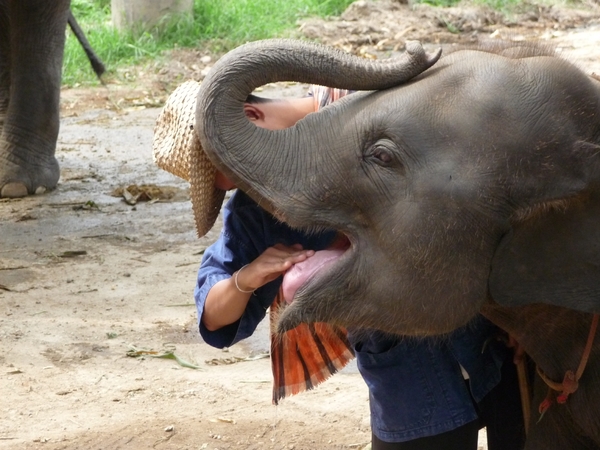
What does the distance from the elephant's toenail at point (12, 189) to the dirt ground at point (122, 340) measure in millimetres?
82

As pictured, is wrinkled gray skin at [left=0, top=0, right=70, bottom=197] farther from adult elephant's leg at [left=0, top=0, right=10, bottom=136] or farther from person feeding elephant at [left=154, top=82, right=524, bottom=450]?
person feeding elephant at [left=154, top=82, right=524, bottom=450]

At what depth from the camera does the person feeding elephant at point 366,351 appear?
246 centimetres

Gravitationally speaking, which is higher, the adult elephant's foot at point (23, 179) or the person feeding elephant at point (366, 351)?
the person feeding elephant at point (366, 351)

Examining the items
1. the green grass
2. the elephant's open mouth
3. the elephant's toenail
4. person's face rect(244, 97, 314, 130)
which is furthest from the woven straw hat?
the green grass

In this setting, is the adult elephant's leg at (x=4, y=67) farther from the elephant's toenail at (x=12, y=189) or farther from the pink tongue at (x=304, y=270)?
the pink tongue at (x=304, y=270)

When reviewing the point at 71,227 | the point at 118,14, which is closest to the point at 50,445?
the point at 71,227

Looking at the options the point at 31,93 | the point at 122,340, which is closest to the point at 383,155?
the point at 122,340

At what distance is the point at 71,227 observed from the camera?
5.40 metres

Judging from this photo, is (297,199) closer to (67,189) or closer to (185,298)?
(185,298)

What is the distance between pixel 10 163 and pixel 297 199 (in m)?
4.28

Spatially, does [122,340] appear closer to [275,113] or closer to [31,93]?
[275,113]

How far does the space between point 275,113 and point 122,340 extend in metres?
1.85

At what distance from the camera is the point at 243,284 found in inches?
93.3

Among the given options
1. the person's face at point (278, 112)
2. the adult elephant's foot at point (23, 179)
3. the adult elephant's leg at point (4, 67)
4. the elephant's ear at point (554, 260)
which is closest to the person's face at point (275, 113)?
the person's face at point (278, 112)
